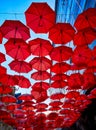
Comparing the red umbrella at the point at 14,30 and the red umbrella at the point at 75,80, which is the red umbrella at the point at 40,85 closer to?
the red umbrella at the point at 75,80

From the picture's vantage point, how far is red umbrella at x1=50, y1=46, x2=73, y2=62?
10.7m

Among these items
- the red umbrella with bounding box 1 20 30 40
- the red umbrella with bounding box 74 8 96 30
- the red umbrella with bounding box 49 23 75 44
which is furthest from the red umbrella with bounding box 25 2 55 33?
the red umbrella with bounding box 74 8 96 30

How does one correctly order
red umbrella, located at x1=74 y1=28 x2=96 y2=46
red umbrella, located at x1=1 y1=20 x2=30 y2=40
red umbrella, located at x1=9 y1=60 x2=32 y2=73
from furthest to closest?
1. red umbrella, located at x1=9 y1=60 x2=32 y2=73
2. red umbrella, located at x1=74 y1=28 x2=96 y2=46
3. red umbrella, located at x1=1 y1=20 x2=30 y2=40

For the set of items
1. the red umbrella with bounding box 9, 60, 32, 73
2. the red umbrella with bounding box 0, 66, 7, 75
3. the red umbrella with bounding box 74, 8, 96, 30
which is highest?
the red umbrella with bounding box 74, 8, 96, 30

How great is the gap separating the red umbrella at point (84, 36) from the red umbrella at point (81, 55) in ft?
1.81

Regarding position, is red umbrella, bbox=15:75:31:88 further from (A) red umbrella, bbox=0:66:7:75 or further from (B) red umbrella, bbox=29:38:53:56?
(B) red umbrella, bbox=29:38:53:56

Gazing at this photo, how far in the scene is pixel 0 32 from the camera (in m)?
9.23

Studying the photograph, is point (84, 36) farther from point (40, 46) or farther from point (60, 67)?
point (60, 67)

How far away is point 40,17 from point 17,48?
2.28 meters

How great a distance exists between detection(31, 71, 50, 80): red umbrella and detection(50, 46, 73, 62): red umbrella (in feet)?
8.00

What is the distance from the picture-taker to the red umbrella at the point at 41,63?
11.8 metres

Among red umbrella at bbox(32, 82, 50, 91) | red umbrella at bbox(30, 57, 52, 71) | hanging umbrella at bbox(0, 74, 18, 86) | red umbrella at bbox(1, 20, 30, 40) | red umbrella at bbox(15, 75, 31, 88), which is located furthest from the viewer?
red umbrella at bbox(32, 82, 50, 91)

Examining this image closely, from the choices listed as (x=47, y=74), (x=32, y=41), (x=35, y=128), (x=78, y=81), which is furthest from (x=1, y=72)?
(x=35, y=128)

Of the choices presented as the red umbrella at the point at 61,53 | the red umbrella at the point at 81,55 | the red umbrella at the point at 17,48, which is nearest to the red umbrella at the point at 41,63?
the red umbrella at the point at 61,53
